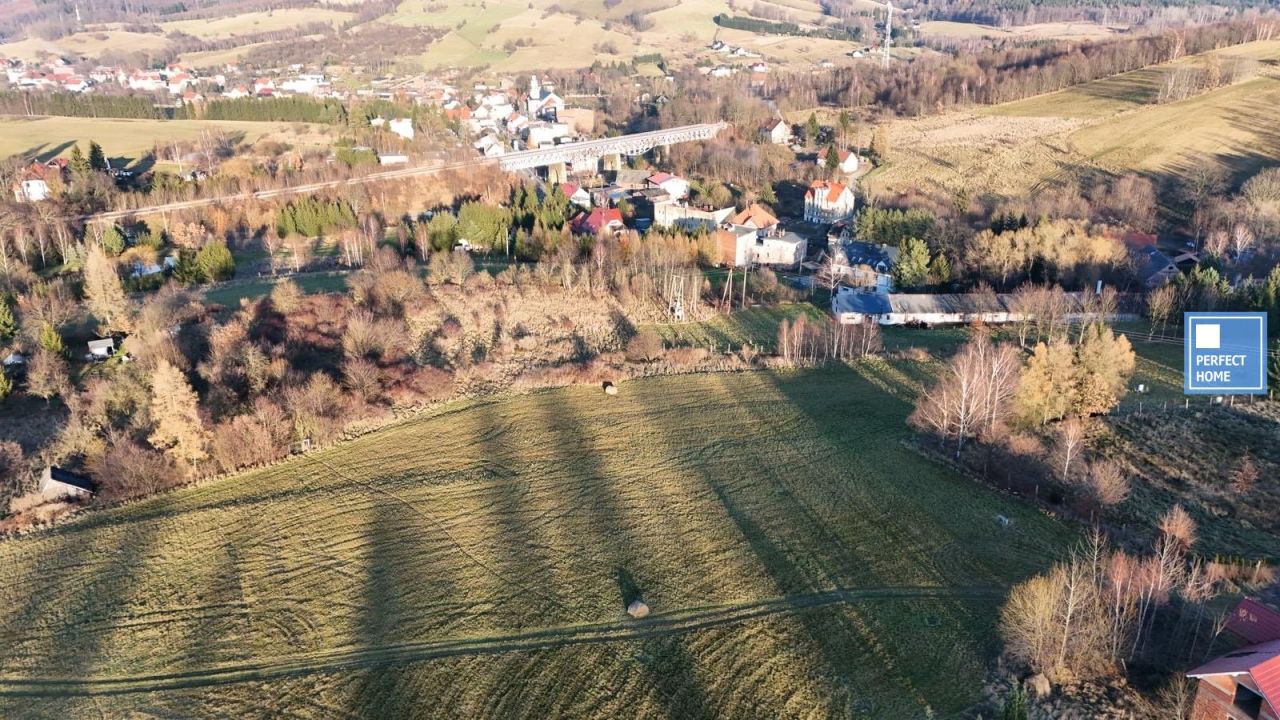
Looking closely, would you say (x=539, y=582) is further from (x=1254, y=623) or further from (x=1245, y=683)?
(x=1254, y=623)

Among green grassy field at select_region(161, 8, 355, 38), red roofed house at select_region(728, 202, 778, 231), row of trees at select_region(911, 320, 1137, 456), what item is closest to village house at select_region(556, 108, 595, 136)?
red roofed house at select_region(728, 202, 778, 231)

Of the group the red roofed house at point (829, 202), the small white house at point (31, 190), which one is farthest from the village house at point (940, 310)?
the small white house at point (31, 190)

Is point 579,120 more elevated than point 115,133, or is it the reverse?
point 579,120

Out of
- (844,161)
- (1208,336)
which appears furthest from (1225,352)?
(844,161)

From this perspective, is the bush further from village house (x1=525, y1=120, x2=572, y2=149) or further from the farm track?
village house (x1=525, y1=120, x2=572, y2=149)

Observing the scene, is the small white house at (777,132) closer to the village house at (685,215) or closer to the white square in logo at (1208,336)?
the village house at (685,215)

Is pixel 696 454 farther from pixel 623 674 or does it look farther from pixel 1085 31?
pixel 1085 31

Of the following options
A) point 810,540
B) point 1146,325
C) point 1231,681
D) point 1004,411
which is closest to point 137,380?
point 810,540
